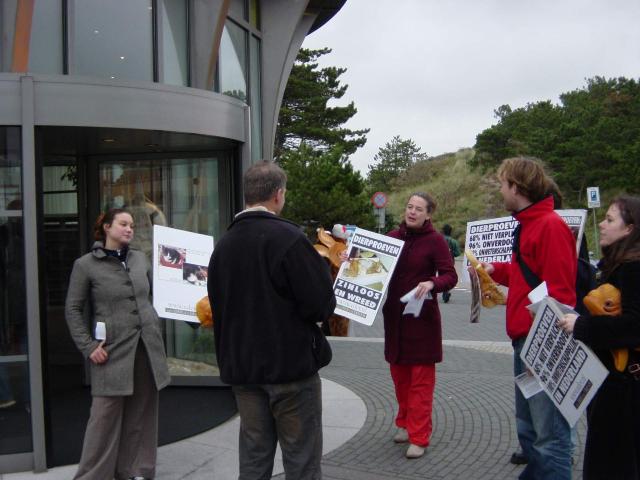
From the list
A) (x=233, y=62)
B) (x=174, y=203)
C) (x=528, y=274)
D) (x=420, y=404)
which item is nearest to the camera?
(x=528, y=274)

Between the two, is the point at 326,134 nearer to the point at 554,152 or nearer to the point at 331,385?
the point at 554,152

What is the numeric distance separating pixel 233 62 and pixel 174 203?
2.18 m

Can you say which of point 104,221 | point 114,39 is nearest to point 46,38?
point 114,39

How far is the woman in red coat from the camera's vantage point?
505 cm

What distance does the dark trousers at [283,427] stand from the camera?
310 cm

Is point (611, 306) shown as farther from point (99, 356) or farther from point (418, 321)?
point (99, 356)

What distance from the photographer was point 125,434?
14.5 ft

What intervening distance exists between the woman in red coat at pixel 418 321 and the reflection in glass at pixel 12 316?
103 inches

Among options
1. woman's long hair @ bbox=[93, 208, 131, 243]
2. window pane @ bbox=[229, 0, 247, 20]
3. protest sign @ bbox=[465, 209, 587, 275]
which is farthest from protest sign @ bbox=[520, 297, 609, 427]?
window pane @ bbox=[229, 0, 247, 20]

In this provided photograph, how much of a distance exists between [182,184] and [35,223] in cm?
233

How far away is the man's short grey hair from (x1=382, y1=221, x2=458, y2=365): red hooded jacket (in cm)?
213

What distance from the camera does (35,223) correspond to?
4527 millimetres

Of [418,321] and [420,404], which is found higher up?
[418,321]

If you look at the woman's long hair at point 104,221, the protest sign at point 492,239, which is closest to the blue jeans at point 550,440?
the protest sign at point 492,239
